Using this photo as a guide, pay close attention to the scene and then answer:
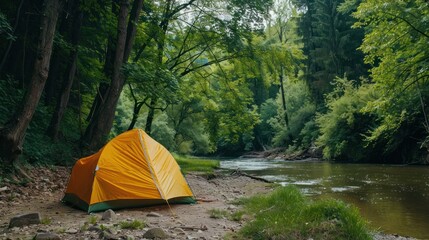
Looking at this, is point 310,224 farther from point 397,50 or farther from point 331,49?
point 331,49

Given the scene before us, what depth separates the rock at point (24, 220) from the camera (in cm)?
550

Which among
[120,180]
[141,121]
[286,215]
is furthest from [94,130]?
[141,121]

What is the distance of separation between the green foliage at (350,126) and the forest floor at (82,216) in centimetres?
2107

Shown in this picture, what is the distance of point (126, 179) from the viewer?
7.66m

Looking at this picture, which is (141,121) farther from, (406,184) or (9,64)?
(406,184)

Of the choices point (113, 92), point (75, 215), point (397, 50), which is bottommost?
point (75, 215)

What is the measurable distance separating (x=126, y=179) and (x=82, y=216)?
120 cm

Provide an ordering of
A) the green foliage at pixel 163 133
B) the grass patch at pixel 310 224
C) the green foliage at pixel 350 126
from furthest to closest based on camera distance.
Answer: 1. the green foliage at pixel 163 133
2. the green foliage at pixel 350 126
3. the grass patch at pixel 310 224

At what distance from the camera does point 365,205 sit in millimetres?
9508

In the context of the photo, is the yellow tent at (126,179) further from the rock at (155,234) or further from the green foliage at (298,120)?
the green foliage at (298,120)

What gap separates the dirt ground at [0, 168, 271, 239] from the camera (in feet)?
17.4

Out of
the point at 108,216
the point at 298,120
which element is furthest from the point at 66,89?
the point at 298,120

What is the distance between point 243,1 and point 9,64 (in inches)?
371

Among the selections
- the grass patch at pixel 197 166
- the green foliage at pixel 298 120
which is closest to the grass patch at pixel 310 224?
the grass patch at pixel 197 166
